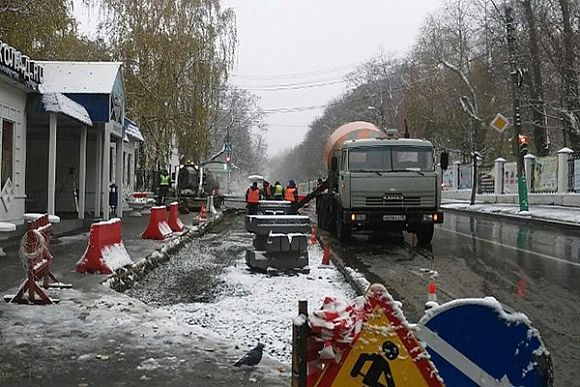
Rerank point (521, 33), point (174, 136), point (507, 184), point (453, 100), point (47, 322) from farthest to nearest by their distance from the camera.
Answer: point (453, 100) → point (507, 184) → point (521, 33) → point (174, 136) → point (47, 322)

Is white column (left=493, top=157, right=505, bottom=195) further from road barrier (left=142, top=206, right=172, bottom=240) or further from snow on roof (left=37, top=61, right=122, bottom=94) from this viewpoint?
road barrier (left=142, top=206, right=172, bottom=240)

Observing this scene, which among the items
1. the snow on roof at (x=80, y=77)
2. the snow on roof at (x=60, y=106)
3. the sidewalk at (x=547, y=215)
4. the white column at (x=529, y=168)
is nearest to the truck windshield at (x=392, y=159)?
the snow on roof at (x=60, y=106)

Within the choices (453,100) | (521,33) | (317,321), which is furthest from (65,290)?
(453,100)

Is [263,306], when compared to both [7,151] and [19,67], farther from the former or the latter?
[7,151]

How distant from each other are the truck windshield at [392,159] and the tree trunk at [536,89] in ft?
60.6

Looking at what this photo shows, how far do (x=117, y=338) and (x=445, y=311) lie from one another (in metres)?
4.67

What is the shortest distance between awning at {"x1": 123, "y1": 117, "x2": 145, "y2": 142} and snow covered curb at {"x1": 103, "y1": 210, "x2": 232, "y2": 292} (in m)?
10.3

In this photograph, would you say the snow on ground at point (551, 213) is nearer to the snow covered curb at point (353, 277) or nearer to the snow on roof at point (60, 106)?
the snow covered curb at point (353, 277)

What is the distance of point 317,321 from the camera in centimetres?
354

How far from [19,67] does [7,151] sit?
233 cm

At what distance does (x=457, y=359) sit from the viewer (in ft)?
10.9

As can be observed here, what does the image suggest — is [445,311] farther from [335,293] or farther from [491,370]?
[335,293]

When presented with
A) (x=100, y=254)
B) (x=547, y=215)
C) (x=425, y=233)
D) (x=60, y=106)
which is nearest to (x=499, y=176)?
(x=547, y=215)

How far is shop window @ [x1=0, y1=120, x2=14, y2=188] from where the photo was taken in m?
16.4
